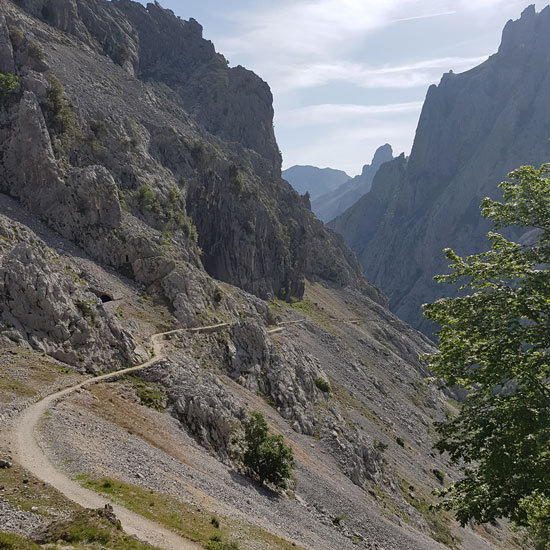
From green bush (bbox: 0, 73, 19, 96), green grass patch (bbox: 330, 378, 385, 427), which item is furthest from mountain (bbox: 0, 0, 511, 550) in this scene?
green grass patch (bbox: 330, 378, 385, 427)

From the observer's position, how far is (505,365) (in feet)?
50.3

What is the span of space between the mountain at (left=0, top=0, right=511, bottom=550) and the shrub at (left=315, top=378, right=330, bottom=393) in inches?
8.0

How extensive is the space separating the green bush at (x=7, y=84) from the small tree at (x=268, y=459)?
222 feet

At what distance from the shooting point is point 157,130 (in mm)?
116438

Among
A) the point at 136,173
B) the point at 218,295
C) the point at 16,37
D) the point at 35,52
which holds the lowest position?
the point at 218,295

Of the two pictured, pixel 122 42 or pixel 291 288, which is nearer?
pixel 291 288

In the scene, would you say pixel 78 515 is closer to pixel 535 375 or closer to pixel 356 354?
pixel 535 375

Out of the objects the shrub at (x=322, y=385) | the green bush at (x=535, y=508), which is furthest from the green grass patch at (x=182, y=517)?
the shrub at (x=322, y=385)

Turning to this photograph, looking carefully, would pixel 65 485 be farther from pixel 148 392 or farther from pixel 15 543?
pixel 148 392

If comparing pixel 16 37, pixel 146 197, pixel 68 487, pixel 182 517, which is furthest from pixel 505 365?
pixel 16 37

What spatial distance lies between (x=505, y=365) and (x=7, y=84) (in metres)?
83.2

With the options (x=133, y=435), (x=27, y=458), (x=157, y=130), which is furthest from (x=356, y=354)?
(x=27, y=458)

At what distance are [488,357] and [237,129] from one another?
19573 centimetres

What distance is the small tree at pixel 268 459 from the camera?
37250 mm
